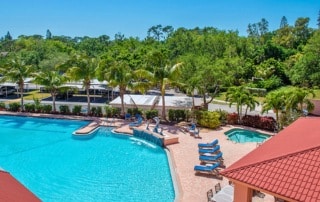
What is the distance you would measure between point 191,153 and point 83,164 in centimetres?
798

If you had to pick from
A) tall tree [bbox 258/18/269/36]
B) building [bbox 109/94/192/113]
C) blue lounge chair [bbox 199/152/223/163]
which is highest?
tall tree [bbox 258/18/269/36]

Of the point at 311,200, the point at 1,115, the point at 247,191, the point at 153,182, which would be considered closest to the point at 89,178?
the point at 153,182

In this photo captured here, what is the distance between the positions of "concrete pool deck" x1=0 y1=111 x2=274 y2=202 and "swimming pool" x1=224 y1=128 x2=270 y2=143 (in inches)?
25.4

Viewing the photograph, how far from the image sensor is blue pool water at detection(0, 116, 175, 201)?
59.8 ft

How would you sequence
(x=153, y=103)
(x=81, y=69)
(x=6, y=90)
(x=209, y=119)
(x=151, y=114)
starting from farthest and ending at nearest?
1. (x=6, y=90)
2. (x=153, y=103)
3. (x=81, y=69)
4. (x=151, y=114)
5. (x=209, y=119)

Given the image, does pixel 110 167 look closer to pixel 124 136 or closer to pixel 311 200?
pixel 124 136

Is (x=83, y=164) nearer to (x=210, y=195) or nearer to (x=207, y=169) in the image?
(x=207, y=169)

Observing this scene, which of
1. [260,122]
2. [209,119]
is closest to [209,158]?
[209,119]

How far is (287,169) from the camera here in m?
8.98

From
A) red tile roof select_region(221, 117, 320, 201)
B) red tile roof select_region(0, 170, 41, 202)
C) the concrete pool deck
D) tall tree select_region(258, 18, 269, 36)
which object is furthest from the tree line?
tall tree select_region(258, 18, 269, 36)

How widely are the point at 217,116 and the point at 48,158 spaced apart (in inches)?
618

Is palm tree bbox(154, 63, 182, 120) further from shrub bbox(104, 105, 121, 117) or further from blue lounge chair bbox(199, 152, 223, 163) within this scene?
blue lounge chair bbox(199, 152, 223, 163)

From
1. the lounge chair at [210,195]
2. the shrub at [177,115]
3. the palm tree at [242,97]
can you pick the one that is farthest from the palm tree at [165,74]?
the lounge chair at [210,195]

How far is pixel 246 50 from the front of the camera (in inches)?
2586
